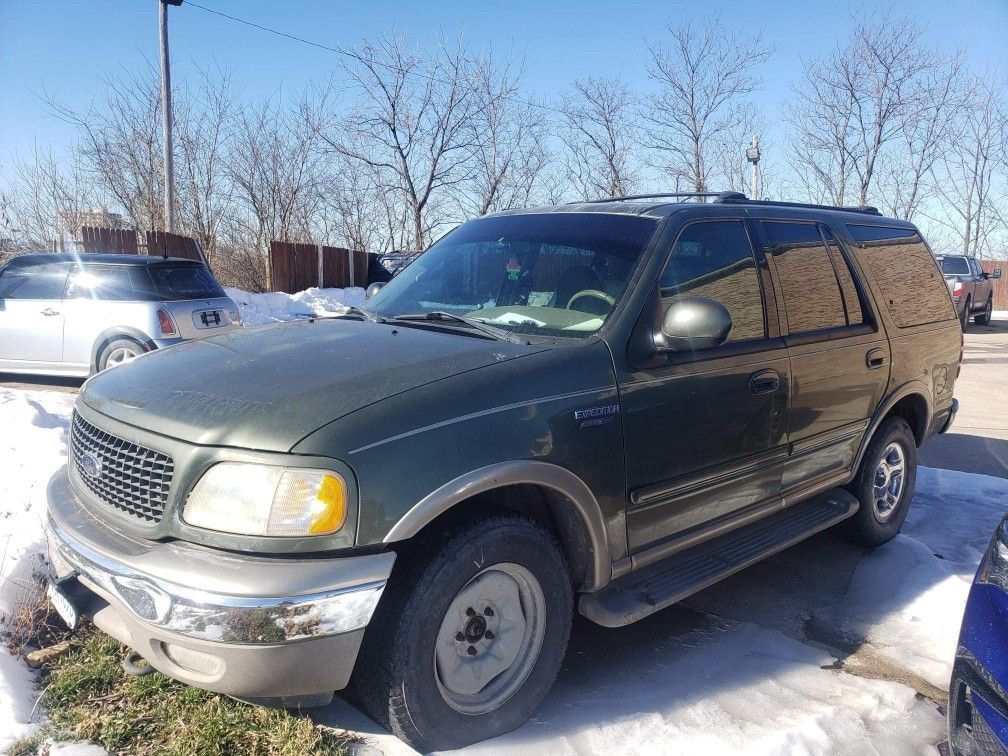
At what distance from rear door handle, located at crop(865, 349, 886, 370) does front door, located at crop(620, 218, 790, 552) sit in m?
0.90

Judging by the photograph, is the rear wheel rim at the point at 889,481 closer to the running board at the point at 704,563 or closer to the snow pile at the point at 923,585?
the snow pile at the point at 923,585

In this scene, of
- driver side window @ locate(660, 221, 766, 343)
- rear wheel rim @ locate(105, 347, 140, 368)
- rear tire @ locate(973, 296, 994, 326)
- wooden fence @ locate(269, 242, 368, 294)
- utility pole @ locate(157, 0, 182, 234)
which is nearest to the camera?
driver side window @ locate(660, 221, 766, 343)

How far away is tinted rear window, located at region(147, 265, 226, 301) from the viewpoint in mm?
8812

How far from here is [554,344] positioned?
303cm

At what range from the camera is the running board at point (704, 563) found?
3.03m

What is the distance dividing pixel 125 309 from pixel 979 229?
37.5 metres

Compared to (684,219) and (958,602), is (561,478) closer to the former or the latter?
(684,219)

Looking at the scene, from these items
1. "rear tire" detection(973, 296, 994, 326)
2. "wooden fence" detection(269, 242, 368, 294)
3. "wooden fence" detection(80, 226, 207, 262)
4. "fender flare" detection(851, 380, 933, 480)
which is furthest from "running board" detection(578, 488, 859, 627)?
"rear tire" detection(973, 296, 994, 326)

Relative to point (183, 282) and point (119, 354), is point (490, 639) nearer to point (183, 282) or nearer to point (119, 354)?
point (119, 354)

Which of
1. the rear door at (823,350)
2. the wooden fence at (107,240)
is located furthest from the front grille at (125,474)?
the wooden fence at (107,240)

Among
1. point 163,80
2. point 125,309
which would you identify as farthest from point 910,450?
point 163,80

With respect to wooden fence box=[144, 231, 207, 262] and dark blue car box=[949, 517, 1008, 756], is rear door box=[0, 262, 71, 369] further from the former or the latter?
dark blue car box=[949, 517, 1008, 756]

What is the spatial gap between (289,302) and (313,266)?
127 inches

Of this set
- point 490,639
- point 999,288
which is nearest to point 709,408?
point 490,639
